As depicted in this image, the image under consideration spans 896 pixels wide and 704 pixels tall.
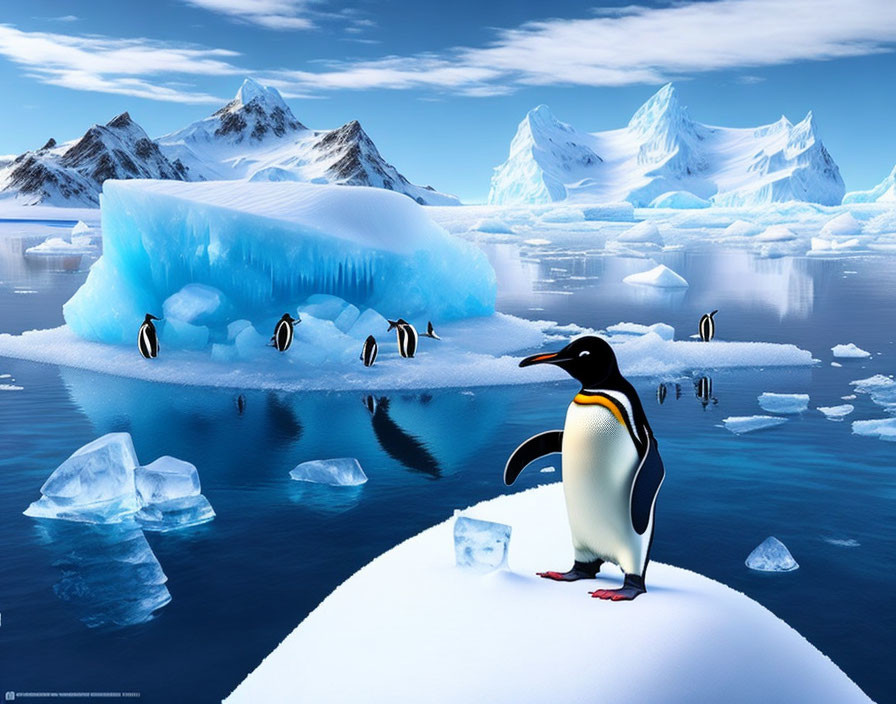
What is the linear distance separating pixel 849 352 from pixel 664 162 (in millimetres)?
80825

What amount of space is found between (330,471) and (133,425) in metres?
2.83

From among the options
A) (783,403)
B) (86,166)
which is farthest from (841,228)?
(86,166)

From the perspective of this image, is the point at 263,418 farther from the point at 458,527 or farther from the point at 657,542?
the point at 458,527

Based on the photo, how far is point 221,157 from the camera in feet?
518

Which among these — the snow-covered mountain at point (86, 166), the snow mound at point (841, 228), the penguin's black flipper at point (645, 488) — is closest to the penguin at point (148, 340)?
the penguin's black flipper at point (645, 488)

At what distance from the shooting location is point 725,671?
9.96 ft

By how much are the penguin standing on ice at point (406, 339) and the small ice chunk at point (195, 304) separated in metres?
2.47

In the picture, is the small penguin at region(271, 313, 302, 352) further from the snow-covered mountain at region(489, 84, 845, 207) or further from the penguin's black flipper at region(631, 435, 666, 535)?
the snow-covered mountain at region(489, 84, 845, 207)

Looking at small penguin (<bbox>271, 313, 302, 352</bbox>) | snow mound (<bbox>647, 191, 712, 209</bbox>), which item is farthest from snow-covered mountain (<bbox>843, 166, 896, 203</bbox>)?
small penguin (<bbox>271, 313, 302, 352</bbox>)

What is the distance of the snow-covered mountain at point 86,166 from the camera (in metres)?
111

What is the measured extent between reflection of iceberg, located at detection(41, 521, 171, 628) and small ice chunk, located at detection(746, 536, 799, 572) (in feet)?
10.8

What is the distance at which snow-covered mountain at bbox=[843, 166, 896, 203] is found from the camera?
92569 mm

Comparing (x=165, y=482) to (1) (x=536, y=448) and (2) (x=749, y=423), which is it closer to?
(1) (x=536, y=448)

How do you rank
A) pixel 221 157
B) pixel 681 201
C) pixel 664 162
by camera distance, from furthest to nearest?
1. pixel 221 157
2. pixel 664 162
3. pixel 681 201
